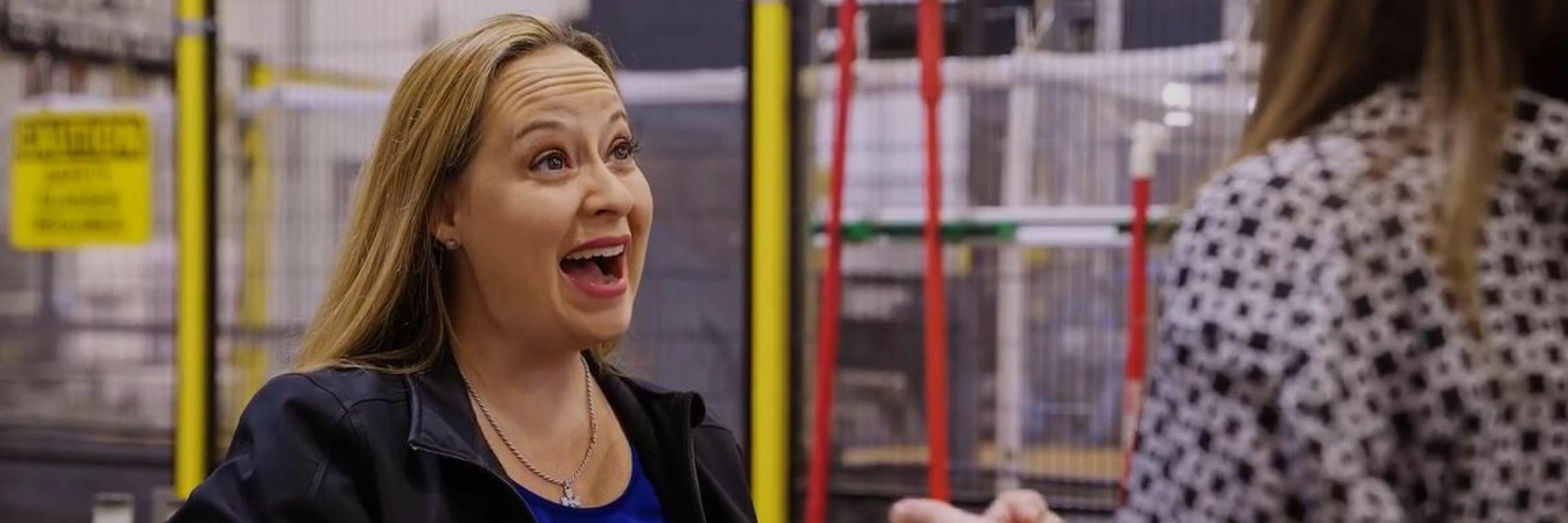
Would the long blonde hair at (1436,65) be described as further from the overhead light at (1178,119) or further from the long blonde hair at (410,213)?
the overhead light at (1178,119)

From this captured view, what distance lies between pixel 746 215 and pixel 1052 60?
51 cm

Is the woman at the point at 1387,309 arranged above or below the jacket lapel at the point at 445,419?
above

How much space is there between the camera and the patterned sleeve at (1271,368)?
2.81 feet

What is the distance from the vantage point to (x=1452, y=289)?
2.86 ft

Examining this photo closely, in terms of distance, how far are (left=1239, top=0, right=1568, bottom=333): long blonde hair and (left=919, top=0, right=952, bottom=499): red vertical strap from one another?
1.37 metres

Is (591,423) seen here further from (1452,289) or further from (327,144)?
(327,144)

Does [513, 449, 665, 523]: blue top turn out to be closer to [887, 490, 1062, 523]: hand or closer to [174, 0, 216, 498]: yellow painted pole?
[887, 490, 1062, 523]: hand

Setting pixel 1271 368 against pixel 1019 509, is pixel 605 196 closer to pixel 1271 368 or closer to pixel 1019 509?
pixel 1019 509

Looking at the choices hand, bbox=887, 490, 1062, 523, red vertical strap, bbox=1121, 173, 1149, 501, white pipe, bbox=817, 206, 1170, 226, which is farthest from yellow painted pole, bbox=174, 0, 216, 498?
hand, bbox=887, 490, 1062, 523

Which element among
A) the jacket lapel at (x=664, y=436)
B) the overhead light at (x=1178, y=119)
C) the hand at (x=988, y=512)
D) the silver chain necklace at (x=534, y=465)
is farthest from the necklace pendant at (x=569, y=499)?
the overhead light at (x=1178, y=119)

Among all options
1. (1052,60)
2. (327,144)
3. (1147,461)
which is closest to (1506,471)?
(1147,461)

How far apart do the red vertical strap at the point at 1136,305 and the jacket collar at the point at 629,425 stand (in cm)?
72

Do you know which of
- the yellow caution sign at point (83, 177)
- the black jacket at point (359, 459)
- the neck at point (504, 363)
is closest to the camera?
the black jacket at point (359, 459)

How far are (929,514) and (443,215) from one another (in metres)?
0.73
